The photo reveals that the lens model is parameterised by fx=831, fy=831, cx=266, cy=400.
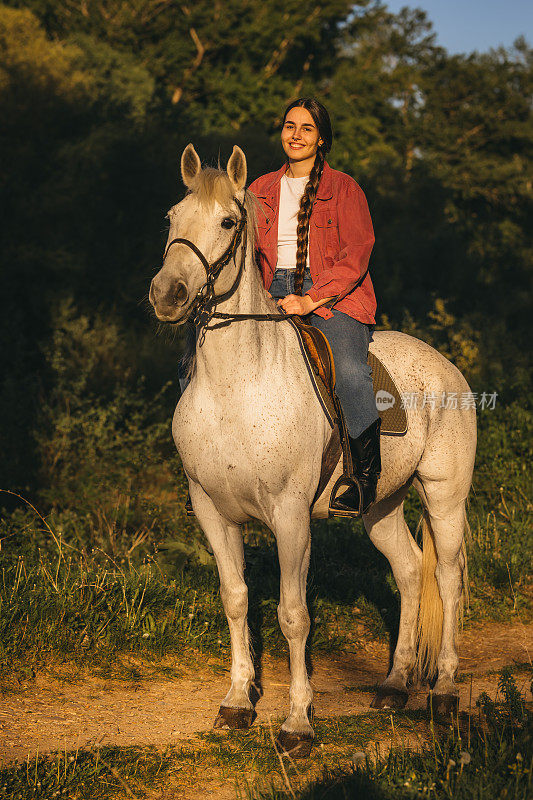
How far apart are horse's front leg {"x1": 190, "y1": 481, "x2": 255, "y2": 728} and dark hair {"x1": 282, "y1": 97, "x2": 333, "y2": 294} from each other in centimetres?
145

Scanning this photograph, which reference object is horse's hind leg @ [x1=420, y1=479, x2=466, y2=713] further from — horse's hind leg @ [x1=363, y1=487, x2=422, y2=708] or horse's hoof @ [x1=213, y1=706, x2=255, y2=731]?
horse's hoof @ [x1=213, y1=706, x2=255, y2=731]

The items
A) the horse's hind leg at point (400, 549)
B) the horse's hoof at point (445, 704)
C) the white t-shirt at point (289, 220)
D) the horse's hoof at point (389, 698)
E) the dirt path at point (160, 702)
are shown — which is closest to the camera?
the dirt path at point (160, 702)

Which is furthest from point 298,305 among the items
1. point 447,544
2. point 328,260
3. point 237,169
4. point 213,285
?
point 447,544

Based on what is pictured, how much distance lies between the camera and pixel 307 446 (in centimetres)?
462

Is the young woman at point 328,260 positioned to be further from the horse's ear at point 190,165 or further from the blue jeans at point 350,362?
the horse's ear at point 190,165

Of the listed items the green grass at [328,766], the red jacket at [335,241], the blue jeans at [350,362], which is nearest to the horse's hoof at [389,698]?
the green grass at [328,766]

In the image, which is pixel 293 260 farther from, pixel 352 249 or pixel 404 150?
pixel 404 150

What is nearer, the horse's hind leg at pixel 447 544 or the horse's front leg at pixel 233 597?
the horse's front leg at pixel 233 597

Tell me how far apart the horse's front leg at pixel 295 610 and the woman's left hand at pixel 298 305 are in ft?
3.65

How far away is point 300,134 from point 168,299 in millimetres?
1715

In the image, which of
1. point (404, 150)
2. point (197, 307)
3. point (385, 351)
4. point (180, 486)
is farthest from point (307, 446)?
point (404, 150)

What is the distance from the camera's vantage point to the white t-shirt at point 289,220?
5078mm

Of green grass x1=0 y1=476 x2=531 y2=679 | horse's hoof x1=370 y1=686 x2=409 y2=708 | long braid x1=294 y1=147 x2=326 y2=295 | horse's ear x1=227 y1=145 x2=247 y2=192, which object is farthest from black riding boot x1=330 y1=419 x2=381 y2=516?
green grass x1=0 y1=476 x2=531 y2=679

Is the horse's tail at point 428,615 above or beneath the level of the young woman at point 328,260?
beneath
